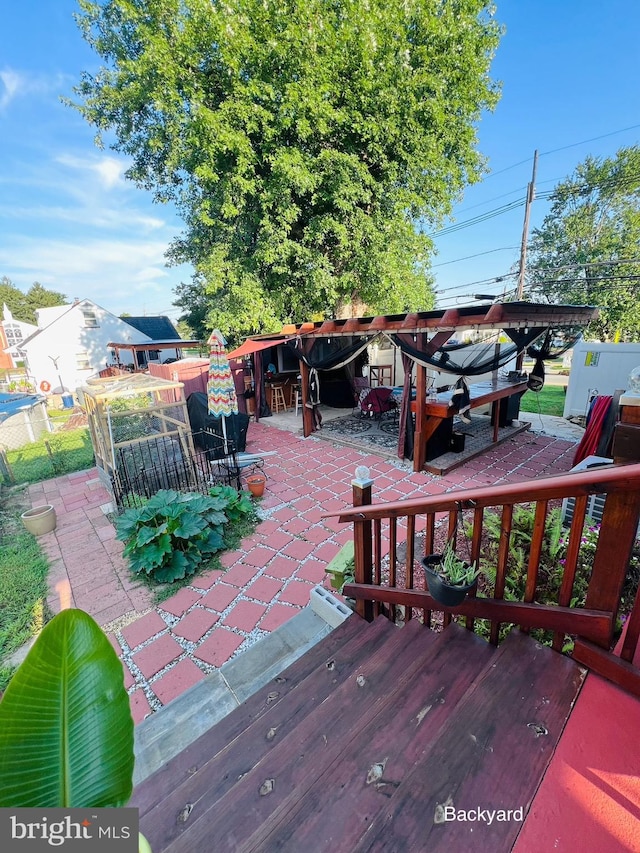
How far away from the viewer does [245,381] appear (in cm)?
1036

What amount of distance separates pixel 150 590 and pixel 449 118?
539 inches

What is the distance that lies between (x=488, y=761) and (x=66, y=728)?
1.31m

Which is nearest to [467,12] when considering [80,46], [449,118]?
[449,118]

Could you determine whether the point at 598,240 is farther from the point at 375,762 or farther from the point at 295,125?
the point at 375,762

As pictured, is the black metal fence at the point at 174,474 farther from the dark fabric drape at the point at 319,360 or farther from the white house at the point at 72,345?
the white house at the point at 72,345

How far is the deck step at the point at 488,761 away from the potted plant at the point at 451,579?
0.31 metres

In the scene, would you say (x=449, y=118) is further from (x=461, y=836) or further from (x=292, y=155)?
(x=461, y=836)

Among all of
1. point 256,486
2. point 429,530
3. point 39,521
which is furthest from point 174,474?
point 429,530

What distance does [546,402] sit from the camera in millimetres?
10586

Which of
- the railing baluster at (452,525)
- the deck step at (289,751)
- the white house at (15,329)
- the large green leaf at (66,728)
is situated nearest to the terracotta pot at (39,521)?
the deck step at (289,751)

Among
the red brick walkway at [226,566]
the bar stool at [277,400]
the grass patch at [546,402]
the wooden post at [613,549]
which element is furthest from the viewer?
the bar stool at [277,400]

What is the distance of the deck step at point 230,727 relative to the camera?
1.55m

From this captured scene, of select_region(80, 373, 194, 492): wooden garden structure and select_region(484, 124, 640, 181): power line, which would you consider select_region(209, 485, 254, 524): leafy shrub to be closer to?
select_region(80, 373, 194, 492): wooden garden structure

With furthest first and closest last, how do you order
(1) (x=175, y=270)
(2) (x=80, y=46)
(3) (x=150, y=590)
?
(1) (x=175, y=270) < (2) (x=80, y=46) < (3) (x=150, y=590)
